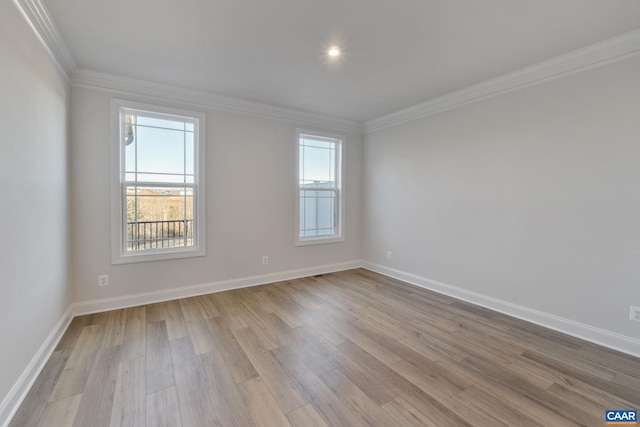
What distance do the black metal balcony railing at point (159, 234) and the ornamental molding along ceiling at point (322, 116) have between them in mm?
1515

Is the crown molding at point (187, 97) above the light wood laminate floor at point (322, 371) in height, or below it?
above

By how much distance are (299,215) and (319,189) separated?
0.60 metres

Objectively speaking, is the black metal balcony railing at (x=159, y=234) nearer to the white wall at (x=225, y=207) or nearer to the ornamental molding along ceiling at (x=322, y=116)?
the white wall at (x=225, y=207)

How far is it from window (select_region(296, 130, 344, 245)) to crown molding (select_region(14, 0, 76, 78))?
2.73 metres

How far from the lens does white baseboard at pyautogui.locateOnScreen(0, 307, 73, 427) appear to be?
1.59 m

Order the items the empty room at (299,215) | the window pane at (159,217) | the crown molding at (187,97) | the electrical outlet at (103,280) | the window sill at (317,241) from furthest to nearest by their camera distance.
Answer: the window sill at (317,241)
the window pane at (159,217)
the electrical outlet at (103,280)
the crown molding at (187,97)
the empty room at (299,215)

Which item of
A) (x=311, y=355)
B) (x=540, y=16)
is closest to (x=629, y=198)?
(x=540, y=16)

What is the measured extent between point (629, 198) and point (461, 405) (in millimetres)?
2249

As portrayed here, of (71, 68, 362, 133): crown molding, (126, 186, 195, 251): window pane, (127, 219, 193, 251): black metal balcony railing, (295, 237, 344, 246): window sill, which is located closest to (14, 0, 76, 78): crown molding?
(71, 68, 362, 133): crown molding

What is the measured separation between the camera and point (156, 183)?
11.3 feet

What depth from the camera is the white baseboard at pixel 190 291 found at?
3.12 metres

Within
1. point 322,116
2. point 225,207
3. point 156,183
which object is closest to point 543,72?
point 322,116

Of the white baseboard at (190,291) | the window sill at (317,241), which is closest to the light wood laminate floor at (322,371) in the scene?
the white baseboard at (190,291)

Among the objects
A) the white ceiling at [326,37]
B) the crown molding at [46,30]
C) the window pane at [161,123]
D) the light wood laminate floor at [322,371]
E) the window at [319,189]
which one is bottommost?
the light wood laminate floor at [322,371]
